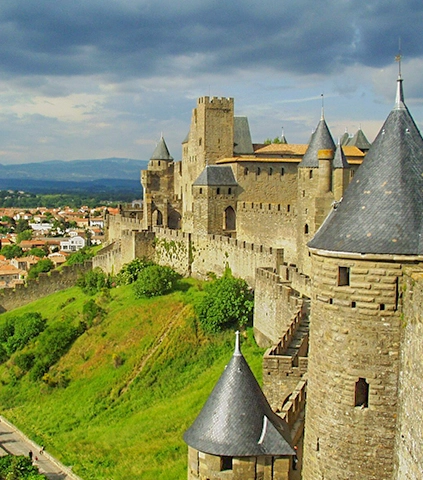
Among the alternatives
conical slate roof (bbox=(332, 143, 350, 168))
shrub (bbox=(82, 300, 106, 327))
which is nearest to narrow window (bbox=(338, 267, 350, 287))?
conical slate roof (bbox=(332, 143, 350, 168))

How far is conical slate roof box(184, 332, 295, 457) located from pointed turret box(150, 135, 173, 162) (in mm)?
48924

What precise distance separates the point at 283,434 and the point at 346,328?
262 cm

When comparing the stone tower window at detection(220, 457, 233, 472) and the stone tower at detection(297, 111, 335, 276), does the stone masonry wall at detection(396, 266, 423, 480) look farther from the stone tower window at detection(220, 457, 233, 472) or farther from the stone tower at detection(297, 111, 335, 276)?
the stone tower at detection(297, 111, 335, 276)

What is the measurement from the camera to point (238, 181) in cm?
4694

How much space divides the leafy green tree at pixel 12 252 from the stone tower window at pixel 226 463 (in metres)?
99.0

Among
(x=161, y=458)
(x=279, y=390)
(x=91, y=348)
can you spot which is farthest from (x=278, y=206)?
(x=279, y=390)

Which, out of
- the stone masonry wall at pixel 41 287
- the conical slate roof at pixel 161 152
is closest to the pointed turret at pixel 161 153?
the conical slate roof at pixel 161 152

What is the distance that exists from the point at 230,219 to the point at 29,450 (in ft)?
66.4

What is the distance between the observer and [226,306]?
35.2 metres

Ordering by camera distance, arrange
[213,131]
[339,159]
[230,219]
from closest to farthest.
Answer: [339,159] → [230,219] → [213,131]

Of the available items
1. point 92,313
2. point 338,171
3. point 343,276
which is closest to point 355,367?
point 343,276

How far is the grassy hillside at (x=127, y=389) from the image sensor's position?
28125 millimetres

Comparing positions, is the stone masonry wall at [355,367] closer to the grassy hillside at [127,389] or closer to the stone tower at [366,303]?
the stone tower at [366,303]

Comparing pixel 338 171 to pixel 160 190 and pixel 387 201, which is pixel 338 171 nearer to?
Answer: pixel 387 201
